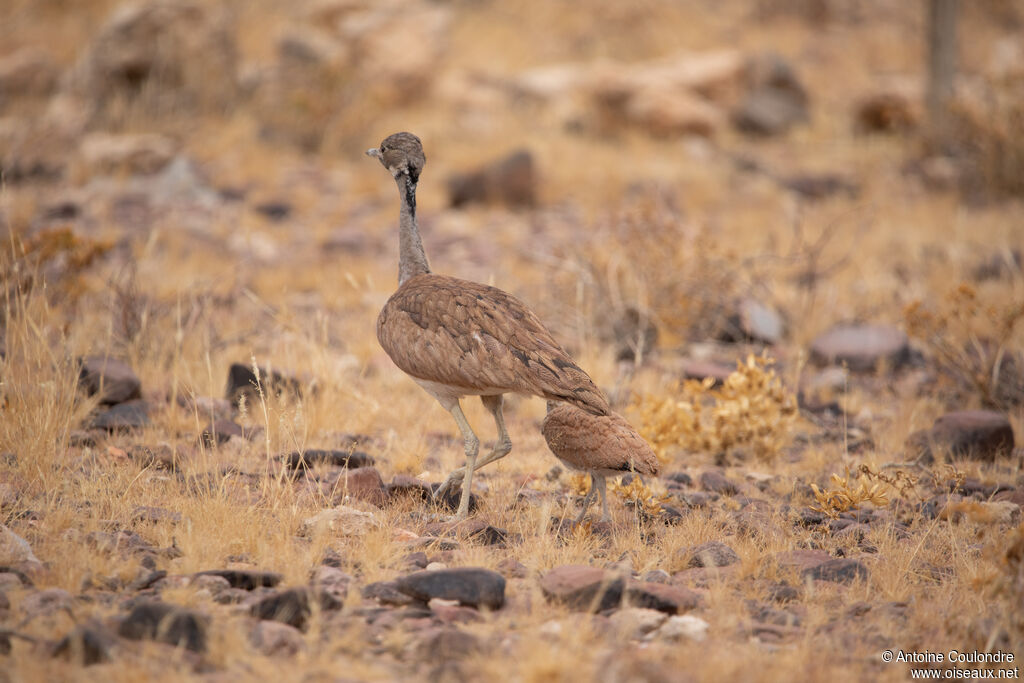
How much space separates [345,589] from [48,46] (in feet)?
43.3

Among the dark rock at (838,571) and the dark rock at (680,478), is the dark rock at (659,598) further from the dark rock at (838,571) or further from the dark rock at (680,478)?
the dark rock at (680,478)

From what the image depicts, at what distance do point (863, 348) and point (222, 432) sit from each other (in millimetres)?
4631

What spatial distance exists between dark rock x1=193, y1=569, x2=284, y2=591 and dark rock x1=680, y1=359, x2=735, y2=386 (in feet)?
11.4

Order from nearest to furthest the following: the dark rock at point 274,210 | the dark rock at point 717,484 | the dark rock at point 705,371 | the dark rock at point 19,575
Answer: the dark rock at point 19,575 → the dark rock at point 717,484 → the dark rock at point 705,371 → the dark rock at point 274,210

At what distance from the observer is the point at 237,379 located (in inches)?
227

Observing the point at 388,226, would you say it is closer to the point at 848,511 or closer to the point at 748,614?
the point at 848,511

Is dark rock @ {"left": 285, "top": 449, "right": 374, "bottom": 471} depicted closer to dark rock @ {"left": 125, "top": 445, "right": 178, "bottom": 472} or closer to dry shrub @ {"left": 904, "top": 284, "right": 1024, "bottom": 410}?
dark rock @ {"left": 125, "top": 445, "right": 178, "bottom": 472}

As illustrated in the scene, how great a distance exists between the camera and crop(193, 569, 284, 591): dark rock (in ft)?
→ 11.3

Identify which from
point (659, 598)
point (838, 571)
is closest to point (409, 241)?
point (659, 598)

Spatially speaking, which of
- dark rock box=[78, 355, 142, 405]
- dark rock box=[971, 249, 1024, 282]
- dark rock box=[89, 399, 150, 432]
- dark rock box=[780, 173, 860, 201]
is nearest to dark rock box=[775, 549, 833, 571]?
dark rock box=[89, 399, 150, 432]

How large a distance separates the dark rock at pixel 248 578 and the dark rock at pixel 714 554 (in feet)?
5.40

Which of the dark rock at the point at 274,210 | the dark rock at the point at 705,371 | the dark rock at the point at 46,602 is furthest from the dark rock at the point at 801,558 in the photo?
the dark rock at the point at 274,210

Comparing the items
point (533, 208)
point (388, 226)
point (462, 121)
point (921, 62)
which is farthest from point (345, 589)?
point (921, 62)

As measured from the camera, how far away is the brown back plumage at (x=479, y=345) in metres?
3.95
